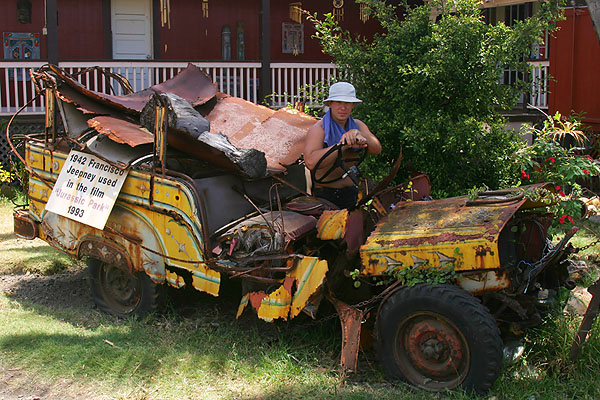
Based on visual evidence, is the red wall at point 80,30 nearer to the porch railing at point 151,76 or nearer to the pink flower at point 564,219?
the porch railing at point 151,76

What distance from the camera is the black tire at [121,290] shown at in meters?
5.98

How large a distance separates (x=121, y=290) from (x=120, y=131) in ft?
5.06

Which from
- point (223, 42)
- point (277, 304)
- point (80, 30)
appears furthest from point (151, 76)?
point (277, 304)

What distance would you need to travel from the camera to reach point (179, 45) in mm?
16062

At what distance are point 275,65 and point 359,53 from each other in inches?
267

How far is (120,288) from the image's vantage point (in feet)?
20.9

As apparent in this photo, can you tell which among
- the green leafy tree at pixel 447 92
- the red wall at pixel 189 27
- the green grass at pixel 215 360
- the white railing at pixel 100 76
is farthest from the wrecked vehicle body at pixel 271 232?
the red wall at pixel 189 27

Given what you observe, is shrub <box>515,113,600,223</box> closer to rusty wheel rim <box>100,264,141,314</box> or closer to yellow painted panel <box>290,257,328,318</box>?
yellow painted panel <box>290,257,328,318</box>

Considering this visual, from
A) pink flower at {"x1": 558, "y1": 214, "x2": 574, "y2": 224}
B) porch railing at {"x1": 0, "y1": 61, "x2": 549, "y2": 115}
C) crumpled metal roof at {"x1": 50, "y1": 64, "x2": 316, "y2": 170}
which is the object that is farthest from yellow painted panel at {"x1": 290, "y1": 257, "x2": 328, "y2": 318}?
porch railing at {"x1": 0, "y1": 61, "x2": 549, "y2": 115}

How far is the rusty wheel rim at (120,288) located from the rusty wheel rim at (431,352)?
2.66m

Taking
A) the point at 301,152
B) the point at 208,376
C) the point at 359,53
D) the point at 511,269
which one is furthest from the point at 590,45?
the point at 208,376

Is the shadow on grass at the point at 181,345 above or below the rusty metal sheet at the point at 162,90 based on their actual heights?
below

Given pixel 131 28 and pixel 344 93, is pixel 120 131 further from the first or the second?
pixel 131 28

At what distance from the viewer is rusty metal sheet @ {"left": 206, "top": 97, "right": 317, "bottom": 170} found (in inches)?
241
